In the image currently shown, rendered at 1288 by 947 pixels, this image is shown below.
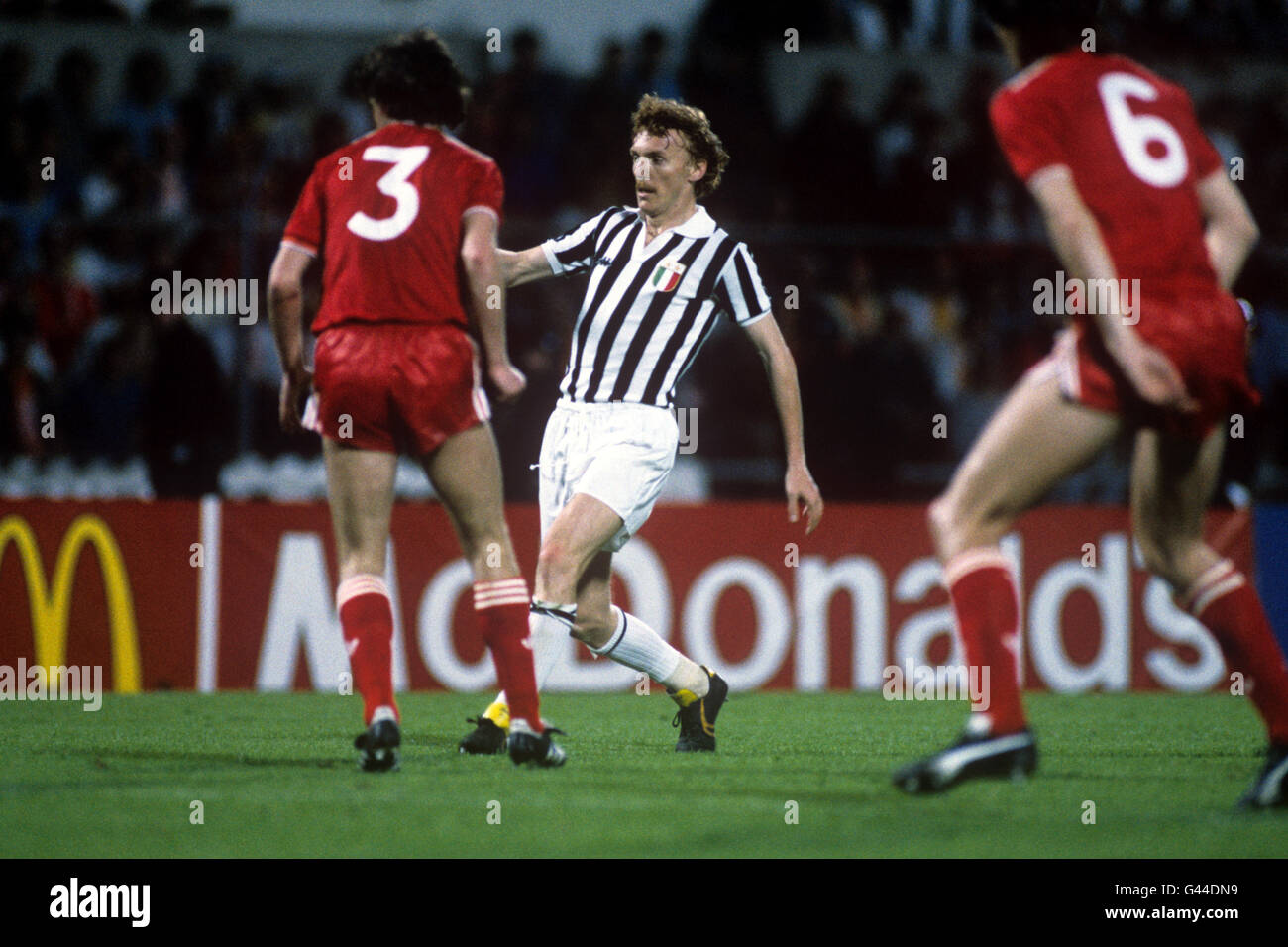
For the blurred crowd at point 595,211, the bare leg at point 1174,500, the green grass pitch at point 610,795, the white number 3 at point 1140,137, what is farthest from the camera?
the blurred crowd at point 595,211

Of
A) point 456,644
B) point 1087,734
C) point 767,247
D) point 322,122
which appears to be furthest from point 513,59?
point 1087,734

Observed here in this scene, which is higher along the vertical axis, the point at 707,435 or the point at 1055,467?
the point at 707,435

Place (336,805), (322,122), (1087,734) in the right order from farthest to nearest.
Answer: (322,122)
(1087,734)
(336,805)

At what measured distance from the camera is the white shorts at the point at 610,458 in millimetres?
5578

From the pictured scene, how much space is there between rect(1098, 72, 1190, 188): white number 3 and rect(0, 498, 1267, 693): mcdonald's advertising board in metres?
5.72

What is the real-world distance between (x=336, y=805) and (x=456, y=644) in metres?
5.40

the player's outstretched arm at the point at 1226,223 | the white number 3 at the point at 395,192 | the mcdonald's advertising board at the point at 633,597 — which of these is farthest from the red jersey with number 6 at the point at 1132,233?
the mcdonald's advertising board at the point at 633,597

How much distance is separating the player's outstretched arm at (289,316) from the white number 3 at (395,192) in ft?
0.65

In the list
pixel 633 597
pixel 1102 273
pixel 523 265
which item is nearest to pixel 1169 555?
pixel 1102 273

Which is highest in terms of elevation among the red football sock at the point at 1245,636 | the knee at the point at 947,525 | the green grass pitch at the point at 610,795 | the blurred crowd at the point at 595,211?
the blurred crowd at the point at 595,211

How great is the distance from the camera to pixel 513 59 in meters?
12.6

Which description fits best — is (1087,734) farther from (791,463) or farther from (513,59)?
(513,59)

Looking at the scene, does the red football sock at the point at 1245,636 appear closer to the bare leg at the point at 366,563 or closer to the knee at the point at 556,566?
the knee at the point at 556,566

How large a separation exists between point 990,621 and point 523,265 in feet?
8.06
